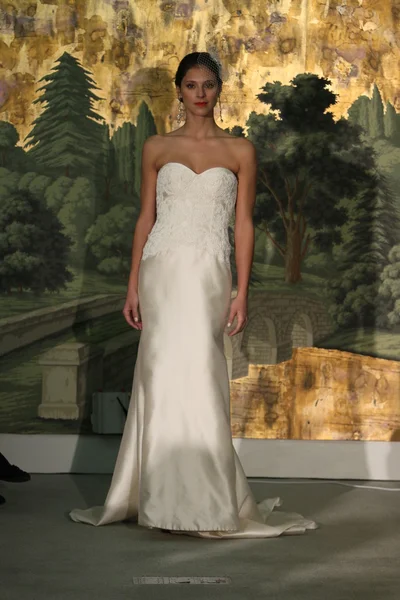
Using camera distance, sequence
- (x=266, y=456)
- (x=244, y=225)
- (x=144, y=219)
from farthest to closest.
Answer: (x=266, y=456) < (x=144, y=219) < (x=244, y=225)

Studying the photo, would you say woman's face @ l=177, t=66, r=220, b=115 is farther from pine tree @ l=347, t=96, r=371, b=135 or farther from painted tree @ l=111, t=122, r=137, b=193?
pine tree @ l=347, t=96, r=371, b=135

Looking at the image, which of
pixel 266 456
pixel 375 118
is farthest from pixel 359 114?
pixel 266 456

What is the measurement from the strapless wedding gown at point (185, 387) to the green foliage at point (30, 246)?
1896 mm

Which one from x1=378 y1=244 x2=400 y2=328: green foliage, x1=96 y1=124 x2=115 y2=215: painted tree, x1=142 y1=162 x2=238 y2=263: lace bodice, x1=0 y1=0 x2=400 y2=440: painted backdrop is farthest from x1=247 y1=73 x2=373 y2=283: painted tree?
x1=142 y1=162 x2=238 y2=263: lace bodice

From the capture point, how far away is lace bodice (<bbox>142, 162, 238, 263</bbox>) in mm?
5180

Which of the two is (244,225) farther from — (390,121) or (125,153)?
(390,121)

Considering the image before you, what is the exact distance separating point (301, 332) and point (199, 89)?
231cm

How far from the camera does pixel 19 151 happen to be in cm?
712

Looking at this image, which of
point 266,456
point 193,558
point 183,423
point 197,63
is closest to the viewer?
point 193,558

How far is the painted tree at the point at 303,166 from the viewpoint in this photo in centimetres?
708

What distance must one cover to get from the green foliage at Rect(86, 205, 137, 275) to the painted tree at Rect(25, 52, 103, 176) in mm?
340

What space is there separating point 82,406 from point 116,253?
37.5 inches

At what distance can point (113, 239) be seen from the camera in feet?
23.1

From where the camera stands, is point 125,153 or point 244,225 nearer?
point 244,225
